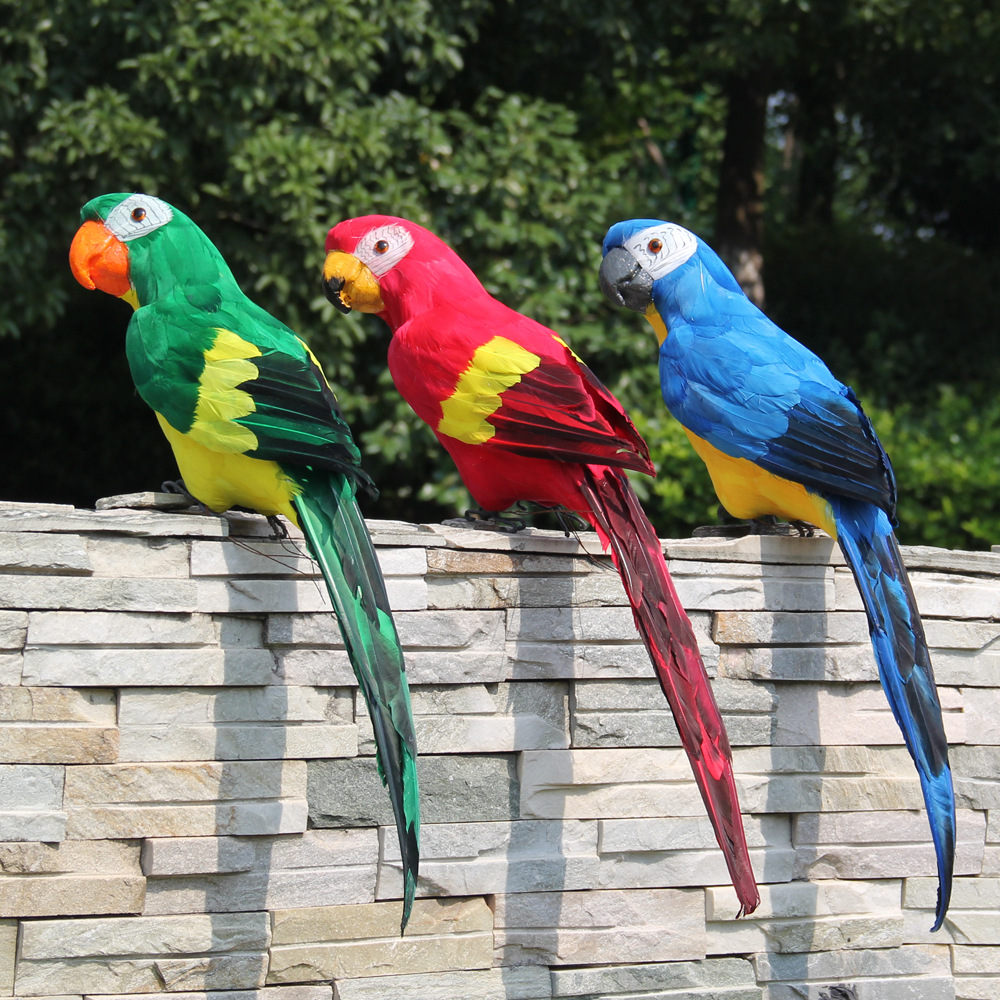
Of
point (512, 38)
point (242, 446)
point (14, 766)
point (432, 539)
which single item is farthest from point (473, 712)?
point (512, 38)

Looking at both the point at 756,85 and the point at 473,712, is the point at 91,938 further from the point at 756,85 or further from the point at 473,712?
the point at 756,85

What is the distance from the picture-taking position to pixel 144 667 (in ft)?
7.38

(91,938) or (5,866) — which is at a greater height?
(5,866)

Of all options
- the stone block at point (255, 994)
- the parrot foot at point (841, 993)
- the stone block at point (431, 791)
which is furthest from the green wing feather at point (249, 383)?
the parrot foot at point (841, 993)

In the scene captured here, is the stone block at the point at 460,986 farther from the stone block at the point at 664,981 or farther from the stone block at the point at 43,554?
the stone block at the point at 43,554

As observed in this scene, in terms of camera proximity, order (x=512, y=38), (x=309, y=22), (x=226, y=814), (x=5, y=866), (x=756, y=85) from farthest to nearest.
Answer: (x=756, y=85) < (x=512, y=38) < (x=309, y=22) < (x=226, y=814) < (x=5, y=866)

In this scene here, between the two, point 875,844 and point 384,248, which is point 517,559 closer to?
point 384,248

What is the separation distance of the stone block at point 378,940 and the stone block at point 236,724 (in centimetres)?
34

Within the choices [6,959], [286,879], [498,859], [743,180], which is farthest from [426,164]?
[6,959]

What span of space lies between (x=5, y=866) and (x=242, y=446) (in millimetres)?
921

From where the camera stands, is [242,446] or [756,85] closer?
→ [242,446]

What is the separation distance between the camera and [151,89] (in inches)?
186

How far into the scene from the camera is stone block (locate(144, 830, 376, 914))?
2264mm

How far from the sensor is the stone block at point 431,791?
2379 millimetres
